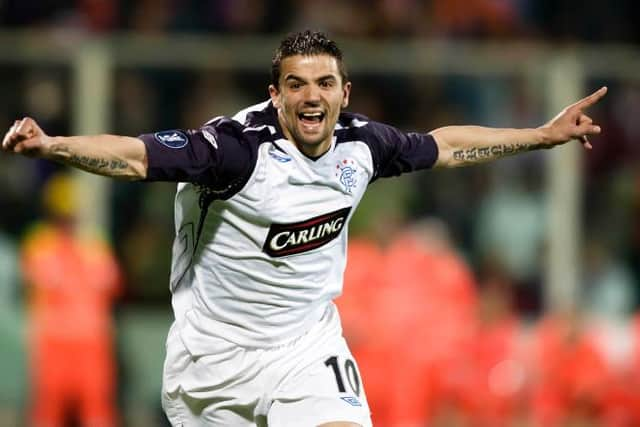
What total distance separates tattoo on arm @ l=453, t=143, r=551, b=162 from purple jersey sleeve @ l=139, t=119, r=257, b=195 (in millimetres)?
1042

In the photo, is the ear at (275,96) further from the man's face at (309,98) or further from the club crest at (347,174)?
the club crest at (347,174)

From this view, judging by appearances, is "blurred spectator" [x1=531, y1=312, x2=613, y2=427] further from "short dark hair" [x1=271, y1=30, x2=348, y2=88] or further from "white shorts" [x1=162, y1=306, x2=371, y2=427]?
"short dark hair" [x1=271, y1=30, x2=348, y2=88]

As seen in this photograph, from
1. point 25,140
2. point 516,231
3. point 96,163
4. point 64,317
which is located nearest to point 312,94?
point 96,163

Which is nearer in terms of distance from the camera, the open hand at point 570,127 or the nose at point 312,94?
the nose at point 312,94

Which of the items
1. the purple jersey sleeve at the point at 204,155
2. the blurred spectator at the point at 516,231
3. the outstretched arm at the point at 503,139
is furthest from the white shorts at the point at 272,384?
the blurred spectator at the point at 516,231

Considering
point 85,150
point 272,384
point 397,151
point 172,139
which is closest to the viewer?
point 85,150

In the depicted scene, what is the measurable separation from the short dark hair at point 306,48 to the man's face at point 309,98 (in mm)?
19

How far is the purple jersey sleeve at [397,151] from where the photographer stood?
561 cm

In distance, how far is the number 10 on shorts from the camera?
5.43 m

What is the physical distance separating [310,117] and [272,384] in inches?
39.8

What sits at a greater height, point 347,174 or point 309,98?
point 309,98

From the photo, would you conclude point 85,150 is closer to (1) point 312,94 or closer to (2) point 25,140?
(2) point 25,140

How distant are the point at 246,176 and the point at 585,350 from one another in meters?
5.87

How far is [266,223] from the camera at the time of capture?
532 cm
